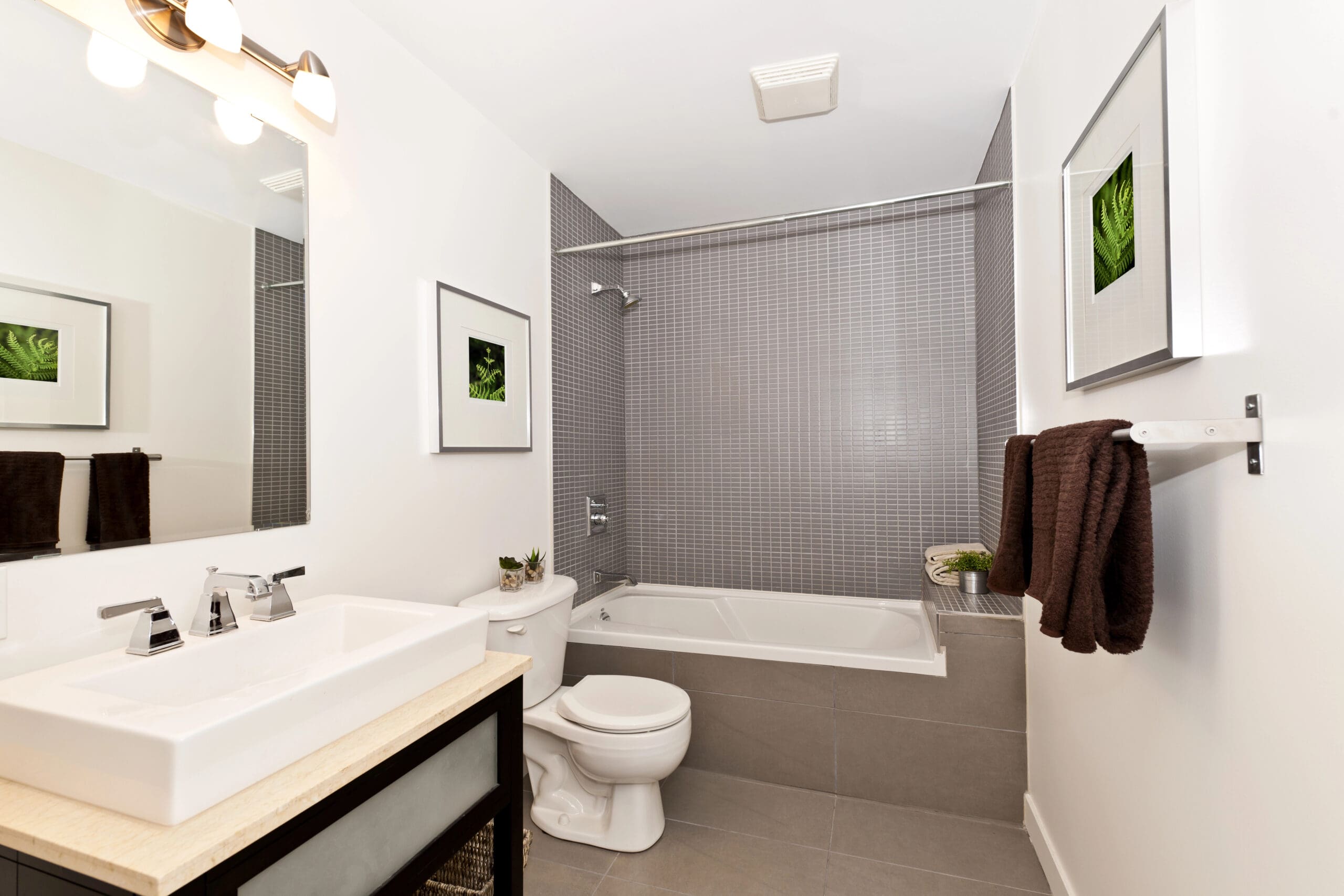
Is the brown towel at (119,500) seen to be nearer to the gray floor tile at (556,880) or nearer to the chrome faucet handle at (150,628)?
the chrome faucet handle at (150,628)

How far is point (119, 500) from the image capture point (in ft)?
3.92

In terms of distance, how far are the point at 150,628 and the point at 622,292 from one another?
8.30 feet

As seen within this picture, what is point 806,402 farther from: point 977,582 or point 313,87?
point 313,87

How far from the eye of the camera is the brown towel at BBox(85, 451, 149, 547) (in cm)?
116

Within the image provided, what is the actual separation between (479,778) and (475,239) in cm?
172

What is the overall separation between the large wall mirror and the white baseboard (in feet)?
7.10

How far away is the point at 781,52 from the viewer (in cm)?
197

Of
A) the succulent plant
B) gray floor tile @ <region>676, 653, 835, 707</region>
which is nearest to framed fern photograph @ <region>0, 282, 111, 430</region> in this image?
gray floor tile @ <region>676, 653, 835, 707</region>

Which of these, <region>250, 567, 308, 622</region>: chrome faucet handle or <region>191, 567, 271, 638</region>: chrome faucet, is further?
<region>250, 567, 308, 622</region>: chrome faucet handle

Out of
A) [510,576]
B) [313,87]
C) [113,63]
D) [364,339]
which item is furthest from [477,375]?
[113,63]

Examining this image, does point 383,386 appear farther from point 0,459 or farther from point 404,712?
point 404,712

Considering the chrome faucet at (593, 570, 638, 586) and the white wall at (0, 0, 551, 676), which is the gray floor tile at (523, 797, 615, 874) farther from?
the chrome faucet at (593, 570, 638, 586)

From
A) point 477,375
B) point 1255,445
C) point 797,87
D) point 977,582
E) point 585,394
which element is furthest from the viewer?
point 585,394

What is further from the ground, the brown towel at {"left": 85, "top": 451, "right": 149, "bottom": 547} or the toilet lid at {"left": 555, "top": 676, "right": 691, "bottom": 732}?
the brown towel at {"left": 85, "top": 451, "right": 149, "bottom": 547}
